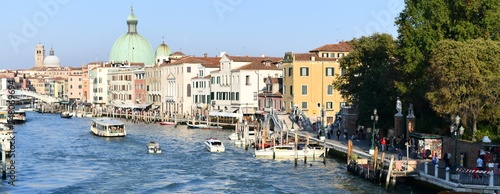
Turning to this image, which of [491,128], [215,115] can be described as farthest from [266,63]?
[491,128]

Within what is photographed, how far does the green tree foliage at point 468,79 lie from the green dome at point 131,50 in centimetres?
8266

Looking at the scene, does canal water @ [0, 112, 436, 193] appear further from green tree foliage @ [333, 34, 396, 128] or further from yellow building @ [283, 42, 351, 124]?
yellow building @ [283, 42, 351, 124]

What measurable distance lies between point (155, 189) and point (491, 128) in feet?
38.8

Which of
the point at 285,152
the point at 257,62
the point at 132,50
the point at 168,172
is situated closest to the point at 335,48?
the point at 257,62

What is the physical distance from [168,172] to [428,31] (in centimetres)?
1163

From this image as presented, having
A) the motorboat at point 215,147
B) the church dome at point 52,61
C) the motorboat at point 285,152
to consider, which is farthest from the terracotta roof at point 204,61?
the church dome at point 52,61

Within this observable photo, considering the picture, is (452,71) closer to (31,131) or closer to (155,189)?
(155,189)

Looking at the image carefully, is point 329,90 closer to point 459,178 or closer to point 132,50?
point 459,178

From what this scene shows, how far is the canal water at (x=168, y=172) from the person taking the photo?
25953 mm

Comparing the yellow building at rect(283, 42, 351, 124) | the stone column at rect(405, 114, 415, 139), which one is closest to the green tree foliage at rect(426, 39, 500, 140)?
the stone column at rect(405, 114, 415, 139)

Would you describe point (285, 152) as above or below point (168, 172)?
above

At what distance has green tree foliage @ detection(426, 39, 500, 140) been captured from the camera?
25.7 m

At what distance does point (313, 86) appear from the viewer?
50.3m

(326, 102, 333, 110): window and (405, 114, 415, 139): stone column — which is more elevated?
(326, 102, 333, 110): window
